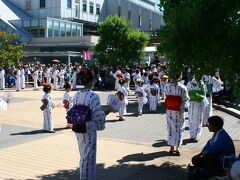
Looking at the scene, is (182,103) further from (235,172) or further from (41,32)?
(41,32)

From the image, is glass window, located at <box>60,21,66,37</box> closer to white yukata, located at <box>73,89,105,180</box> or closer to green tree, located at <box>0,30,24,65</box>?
green tree, located at <box>0,30,24,65</box>

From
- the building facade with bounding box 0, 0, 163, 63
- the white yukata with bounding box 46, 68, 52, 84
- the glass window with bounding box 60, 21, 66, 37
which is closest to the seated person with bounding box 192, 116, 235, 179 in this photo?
the white yukata with bounding box 46, 68, 52, 84

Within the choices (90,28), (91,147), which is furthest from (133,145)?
(90,28)

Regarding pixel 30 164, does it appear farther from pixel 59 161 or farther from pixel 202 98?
pixel 202 98

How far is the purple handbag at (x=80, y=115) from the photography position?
605 centimetres

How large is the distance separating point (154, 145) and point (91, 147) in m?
4.11

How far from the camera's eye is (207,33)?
613cm

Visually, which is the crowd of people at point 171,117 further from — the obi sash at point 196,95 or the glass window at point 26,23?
the glass window at point 26,23

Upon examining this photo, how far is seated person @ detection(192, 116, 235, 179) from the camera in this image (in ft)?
20.0

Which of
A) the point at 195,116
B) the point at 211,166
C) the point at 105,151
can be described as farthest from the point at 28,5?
the point at 211,166

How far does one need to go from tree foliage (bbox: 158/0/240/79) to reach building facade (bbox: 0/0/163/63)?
124ft

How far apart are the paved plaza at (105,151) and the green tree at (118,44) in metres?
17.4

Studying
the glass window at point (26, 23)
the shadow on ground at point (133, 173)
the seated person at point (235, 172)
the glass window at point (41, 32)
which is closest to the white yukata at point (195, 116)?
the shadow on ground at point (133, 173)

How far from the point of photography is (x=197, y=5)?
6.25 metres
